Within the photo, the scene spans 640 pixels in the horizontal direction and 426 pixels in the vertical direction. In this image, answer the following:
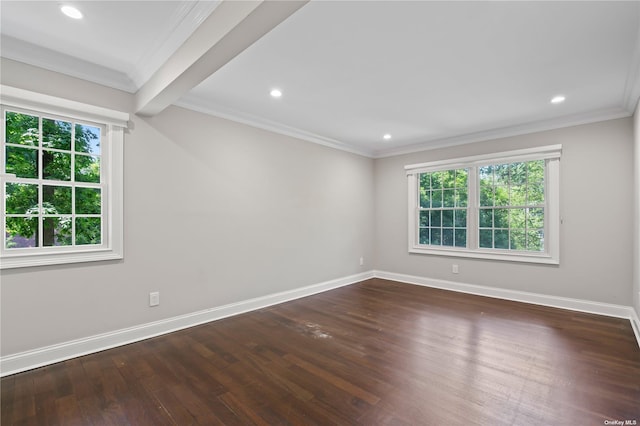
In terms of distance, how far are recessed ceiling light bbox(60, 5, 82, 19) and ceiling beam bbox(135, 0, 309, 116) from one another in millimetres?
574

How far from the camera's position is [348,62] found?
256 cm

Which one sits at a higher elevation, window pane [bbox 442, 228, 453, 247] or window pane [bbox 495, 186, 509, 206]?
window pane [bbox 495, 186, 509, 206]

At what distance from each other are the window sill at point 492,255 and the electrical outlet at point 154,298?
4.07 meters

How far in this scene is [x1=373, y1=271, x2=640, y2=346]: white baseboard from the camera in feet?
11.5

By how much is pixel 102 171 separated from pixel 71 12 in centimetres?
132

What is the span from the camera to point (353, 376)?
224cm

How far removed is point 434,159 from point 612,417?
4.02 m

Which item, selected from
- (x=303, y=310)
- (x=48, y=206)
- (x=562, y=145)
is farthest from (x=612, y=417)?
(x=48, y=206)

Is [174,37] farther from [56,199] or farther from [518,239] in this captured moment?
[518,239]

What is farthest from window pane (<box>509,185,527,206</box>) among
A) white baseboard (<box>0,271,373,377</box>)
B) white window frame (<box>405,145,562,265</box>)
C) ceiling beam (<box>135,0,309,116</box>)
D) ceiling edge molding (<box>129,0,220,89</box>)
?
ceiling edge molding (<box>129,0,220,89</box>)

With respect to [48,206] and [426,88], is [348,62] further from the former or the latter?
[48,206]

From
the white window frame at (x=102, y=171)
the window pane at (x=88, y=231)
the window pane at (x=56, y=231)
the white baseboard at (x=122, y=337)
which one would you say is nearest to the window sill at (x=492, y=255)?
the white baseboard at (x=122, y=337)

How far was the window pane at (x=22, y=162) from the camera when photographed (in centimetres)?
238

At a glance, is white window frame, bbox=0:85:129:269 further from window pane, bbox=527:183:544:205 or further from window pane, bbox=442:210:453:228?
window pane, bbox=527:183:544:205
